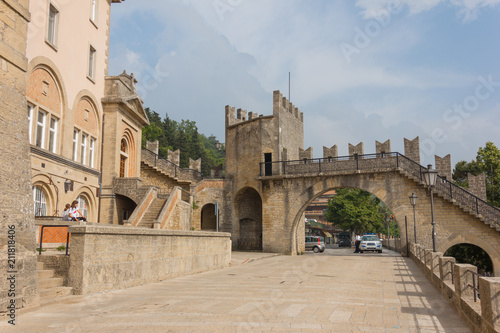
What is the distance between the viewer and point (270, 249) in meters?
30.5

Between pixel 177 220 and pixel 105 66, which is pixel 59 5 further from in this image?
pixel 177 220

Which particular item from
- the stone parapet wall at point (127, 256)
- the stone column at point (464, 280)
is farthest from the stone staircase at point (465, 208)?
the stone column at point (464, 280)

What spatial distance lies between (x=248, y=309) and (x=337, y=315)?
162 cm

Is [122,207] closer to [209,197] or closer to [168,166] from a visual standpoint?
[168,166]

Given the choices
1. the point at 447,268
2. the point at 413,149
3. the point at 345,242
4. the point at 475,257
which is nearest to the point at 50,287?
the point at 447,268

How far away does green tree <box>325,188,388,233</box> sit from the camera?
54.7 metres

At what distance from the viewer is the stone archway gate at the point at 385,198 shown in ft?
80.1

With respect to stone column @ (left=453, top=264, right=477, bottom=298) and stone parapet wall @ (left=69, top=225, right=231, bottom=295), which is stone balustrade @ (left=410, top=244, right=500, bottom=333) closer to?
stone column @ (left=453, top=264, right=477, bottom=298)

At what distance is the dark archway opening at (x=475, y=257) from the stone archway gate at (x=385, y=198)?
7241 millimetres

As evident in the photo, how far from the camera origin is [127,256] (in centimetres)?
1030

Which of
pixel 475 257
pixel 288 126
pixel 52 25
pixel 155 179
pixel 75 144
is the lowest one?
pixel 475 257

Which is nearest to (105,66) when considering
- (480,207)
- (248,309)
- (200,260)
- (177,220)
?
(177,220)

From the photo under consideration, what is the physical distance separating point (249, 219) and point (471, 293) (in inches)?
1054

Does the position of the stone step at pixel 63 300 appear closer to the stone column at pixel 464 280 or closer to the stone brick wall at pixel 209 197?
the stone column at pixel 464 280
